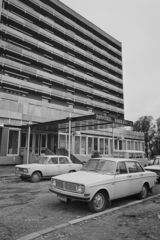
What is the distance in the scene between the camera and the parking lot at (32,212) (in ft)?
13.6

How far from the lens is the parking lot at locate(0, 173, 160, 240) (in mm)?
4133

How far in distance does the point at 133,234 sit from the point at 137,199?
3186mm

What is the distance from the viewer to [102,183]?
5445 millimetres

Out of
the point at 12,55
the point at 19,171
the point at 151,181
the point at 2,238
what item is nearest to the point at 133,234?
the point at 2,238

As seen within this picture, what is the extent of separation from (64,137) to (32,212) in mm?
16574

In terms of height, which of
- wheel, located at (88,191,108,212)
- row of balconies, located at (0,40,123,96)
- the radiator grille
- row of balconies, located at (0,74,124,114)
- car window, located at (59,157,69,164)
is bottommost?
wheel, located at (88,191,108,212)

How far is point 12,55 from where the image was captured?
31719mm

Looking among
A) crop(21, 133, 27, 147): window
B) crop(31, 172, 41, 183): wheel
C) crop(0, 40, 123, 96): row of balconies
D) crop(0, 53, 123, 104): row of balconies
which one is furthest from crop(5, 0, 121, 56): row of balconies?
crop(31, 172, 41, 183): wheel

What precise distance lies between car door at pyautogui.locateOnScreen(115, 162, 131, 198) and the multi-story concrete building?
13.5 m

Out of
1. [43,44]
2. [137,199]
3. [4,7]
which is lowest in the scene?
[137,199]

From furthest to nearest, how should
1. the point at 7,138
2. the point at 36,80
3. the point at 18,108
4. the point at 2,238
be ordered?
the point at 36,80 → the point at 18,108 → the point at 7,138 → the point at 2,238

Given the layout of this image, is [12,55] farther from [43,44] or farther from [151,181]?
[151,181]

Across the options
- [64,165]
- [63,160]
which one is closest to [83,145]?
[63,160]

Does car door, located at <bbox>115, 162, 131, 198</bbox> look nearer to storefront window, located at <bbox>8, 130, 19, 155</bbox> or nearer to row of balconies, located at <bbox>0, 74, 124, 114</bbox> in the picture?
storefront window, located at <bbox>8, 130, 19, 155</bbox>
